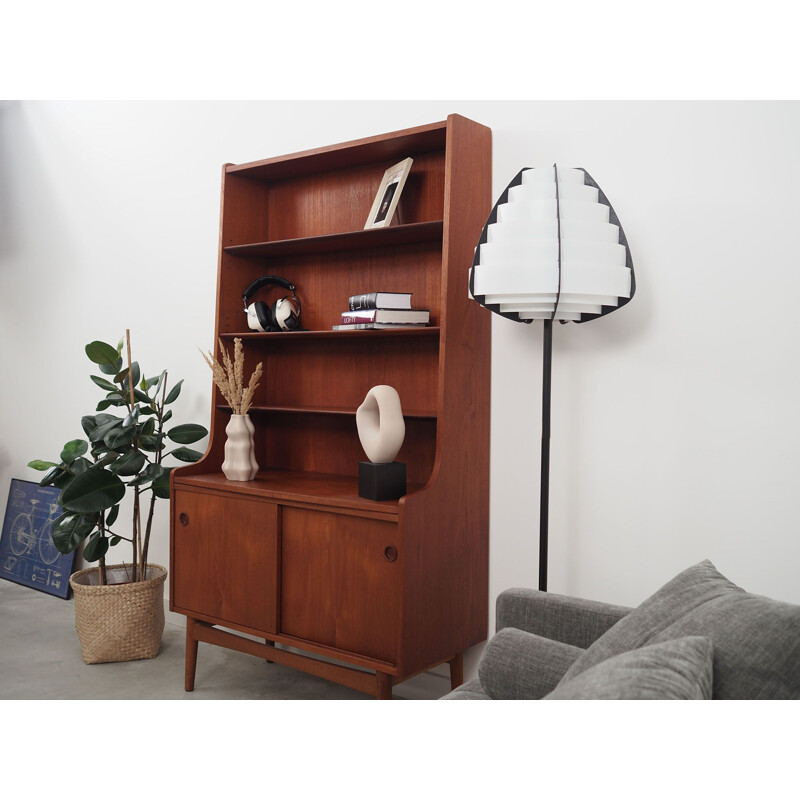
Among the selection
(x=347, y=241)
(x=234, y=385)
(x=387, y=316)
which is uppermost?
(x=347, y=241)

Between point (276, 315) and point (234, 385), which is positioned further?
point (276, 315)

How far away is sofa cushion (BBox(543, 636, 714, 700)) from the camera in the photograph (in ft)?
3.45

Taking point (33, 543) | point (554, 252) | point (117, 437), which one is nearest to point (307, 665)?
point (117, 437)

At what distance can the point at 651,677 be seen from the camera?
1080mm

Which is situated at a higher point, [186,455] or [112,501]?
[186,455]

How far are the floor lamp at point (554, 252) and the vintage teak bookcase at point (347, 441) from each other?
35cm

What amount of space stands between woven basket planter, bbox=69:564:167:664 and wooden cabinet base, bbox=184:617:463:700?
457 millimetres

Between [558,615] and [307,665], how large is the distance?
107cm

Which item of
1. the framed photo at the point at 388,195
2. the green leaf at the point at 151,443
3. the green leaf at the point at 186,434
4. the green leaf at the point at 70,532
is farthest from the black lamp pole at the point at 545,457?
the green leaf at the point at 70,532

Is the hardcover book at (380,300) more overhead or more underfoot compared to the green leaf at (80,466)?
more overhead

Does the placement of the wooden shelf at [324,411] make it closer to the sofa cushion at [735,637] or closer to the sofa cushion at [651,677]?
the sofa cushion at [735,637]

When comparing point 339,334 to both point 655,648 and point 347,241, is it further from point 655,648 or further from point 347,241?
point 655,648

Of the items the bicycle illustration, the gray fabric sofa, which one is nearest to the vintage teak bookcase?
the gray fabric sofa

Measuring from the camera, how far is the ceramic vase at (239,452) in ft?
10.0
